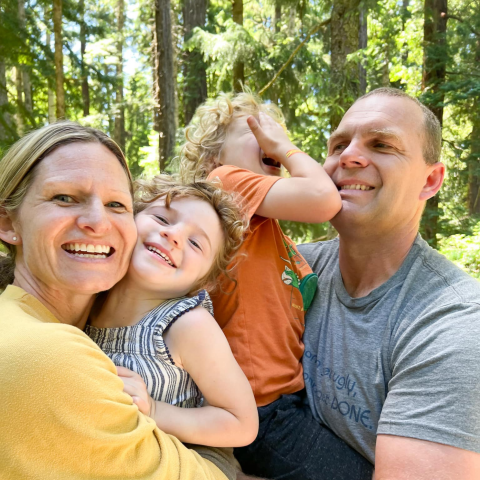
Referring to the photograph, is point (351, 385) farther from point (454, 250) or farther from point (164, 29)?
point (454, 250)

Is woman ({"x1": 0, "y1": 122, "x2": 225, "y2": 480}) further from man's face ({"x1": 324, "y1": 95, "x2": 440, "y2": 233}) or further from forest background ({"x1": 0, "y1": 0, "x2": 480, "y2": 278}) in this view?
forest background ({"x1": 0, "y1": 0, "x2": 480, "y2": 278})

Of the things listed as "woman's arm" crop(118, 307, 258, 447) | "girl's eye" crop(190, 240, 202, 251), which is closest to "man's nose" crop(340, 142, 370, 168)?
"girl's eye" crop(190, 240, 202, 251)

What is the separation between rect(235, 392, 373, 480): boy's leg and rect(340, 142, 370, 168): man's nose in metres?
1.25

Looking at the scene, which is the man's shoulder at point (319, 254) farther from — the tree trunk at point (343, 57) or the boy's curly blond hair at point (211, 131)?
the tree trunk at point (343, 57)

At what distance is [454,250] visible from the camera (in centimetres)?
1043

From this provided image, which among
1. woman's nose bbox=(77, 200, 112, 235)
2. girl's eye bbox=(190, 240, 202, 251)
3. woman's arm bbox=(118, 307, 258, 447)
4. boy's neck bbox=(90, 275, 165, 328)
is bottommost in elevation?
woman's arm bbox=(118, 307, 258, 447)

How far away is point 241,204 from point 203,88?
824 centimetres

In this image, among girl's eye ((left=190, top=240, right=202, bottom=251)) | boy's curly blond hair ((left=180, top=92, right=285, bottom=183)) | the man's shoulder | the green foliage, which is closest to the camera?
girl's eye ((left=190, top=240, right=202, bottom=251))

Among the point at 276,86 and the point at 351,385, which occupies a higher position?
the point at 276,86

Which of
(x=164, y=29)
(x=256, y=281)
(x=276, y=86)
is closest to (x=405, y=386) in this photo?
(x=256, y=281)

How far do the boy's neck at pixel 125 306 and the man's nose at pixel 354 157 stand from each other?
126 centimetres

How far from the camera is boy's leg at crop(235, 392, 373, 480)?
206 centimetres

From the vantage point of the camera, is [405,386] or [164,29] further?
[164,29]

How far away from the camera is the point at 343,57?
742cm
